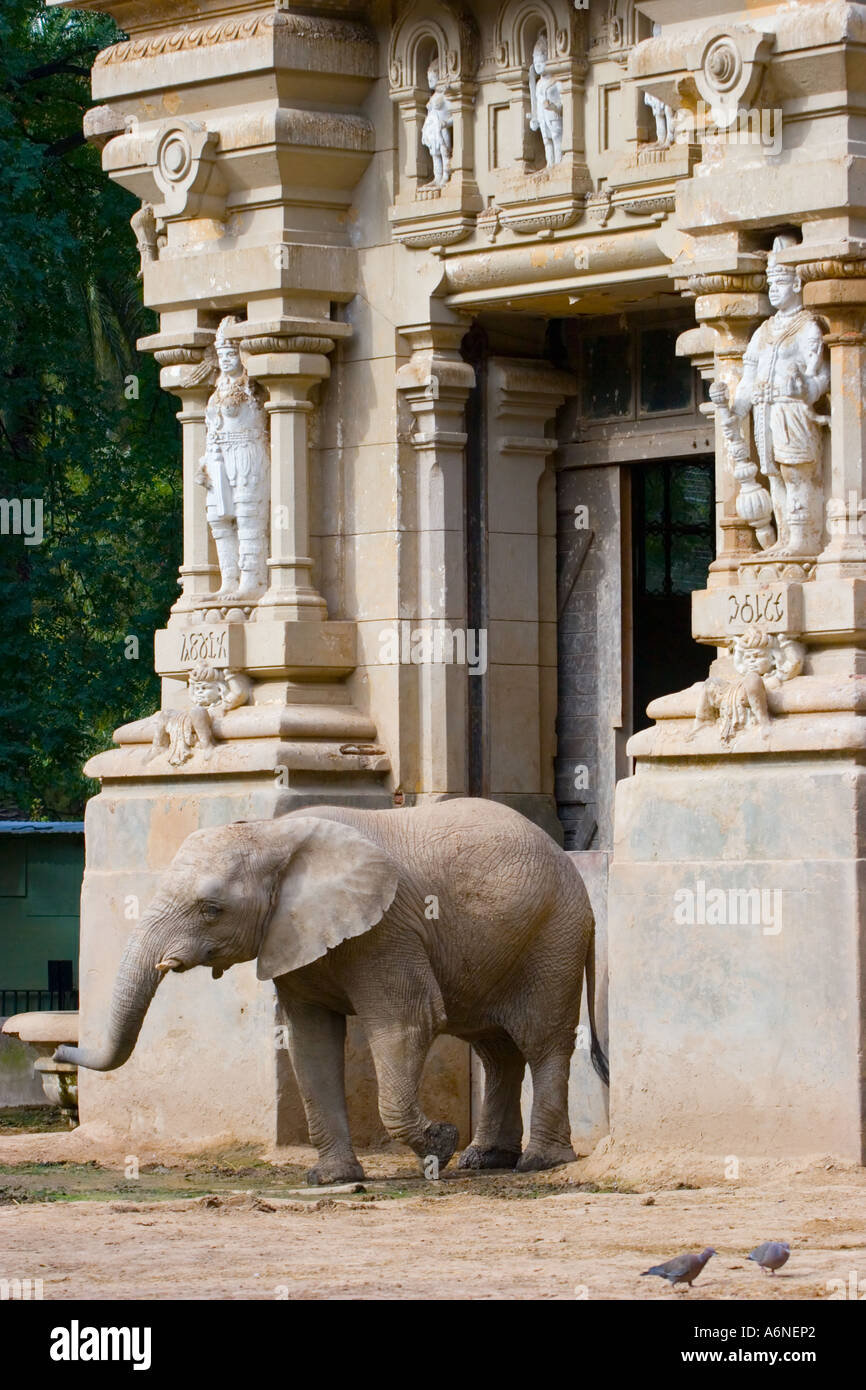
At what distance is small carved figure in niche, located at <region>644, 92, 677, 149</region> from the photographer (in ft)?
54.6

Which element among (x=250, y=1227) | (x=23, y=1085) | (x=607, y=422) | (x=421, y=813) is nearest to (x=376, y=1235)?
(x=250, y=1227)

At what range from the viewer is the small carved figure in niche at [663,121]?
16.6 metres

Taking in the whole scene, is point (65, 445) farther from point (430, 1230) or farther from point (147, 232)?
point (430, 1230)

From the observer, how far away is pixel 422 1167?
1595 cm

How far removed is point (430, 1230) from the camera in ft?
45.3

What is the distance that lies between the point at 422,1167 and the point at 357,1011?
2.67 feet

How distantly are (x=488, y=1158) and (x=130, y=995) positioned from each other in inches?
84.6


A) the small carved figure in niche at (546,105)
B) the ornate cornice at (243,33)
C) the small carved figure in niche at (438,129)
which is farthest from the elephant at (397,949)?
the ornate cornice at (243,33)

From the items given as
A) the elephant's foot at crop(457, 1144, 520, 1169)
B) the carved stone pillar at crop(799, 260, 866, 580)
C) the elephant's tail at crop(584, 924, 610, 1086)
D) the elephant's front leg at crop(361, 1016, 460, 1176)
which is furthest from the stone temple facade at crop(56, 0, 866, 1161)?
the elephant's front leg at crop(361, 1016, 460, 1176)

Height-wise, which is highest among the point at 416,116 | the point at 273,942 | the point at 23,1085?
the point at 416,116

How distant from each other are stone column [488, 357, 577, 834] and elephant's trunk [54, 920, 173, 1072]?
3.29m

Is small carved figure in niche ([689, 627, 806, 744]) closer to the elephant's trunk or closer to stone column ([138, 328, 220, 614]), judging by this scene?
the elephant's trunk

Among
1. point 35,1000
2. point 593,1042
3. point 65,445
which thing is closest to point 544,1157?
point 593,1042

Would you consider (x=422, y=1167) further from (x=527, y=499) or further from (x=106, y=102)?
(x=106, y=102)
